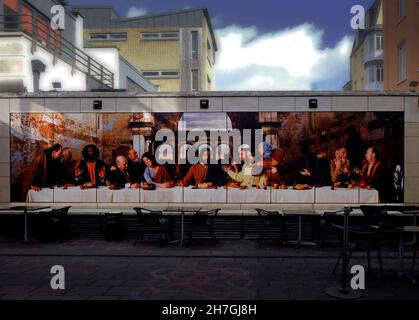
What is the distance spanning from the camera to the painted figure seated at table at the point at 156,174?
1345 centimetres

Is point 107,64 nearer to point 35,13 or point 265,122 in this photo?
point 35,13

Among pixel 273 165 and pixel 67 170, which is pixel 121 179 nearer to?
pixel 67 170

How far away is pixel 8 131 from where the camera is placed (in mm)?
13523

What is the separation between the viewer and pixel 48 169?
1353 cm

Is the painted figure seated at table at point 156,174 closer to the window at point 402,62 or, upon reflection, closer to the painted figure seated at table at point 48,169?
the painted figure seated at table at point 48,169

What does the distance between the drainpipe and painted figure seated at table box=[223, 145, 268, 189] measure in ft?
26.5

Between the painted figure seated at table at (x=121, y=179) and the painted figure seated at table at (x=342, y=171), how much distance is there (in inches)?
249

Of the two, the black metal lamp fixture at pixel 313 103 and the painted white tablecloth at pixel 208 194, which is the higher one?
the black metal lamp fixture at pixel 313 103

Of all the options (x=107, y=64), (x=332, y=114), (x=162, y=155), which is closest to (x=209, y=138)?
(x=162, y=155)

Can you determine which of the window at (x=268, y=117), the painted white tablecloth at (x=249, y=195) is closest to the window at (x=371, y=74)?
the window at (x=268, y=117)

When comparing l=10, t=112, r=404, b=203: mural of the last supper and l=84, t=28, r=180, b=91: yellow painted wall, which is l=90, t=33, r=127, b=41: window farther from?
l=10, t=112, r=404, b=203: mural of the last supper

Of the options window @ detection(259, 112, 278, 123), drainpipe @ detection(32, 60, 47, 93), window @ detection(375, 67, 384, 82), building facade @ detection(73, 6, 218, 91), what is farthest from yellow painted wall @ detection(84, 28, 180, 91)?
window @ detection(259, 112, 278, 123)

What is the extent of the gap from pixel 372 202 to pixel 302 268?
5.94 meters

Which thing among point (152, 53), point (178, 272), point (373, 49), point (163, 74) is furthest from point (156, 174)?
point (373, 49)
